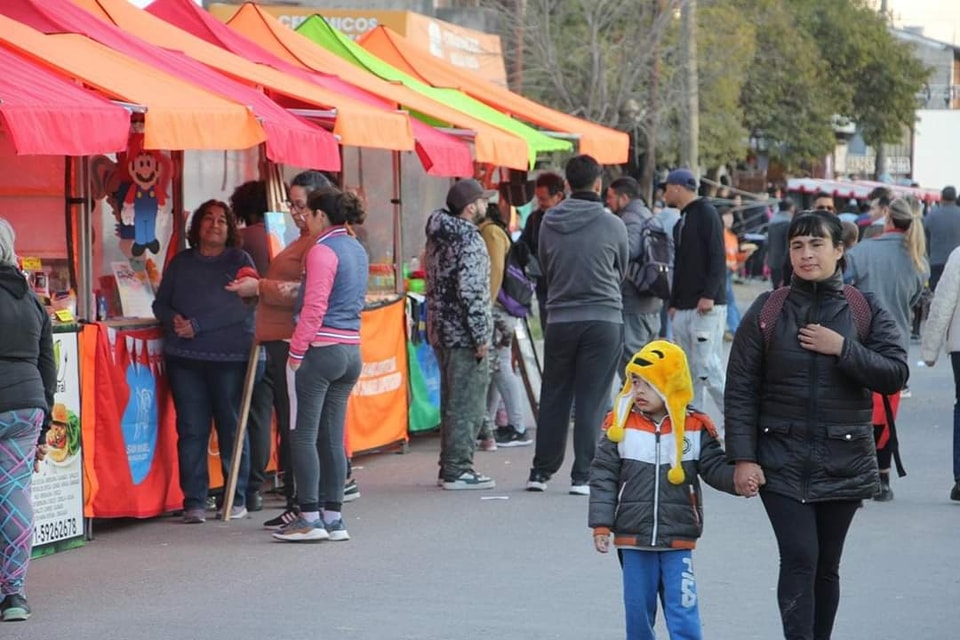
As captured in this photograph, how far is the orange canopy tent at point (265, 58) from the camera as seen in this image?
39.4 ft

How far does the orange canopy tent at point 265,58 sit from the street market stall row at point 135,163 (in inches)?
0.7

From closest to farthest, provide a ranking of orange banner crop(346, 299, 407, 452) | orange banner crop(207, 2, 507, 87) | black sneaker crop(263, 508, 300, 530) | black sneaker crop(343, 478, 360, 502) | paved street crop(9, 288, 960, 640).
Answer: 1. paved street crop(9, 288, 960, 640)
2. black sneaker crop(263, 508, 300, 530)
3. black sneaker crop(343, 478, 360, 502)
4. orange banner crop(346, 299, 407, 452)
5. orange banner crop(207, 2, 507, 87)

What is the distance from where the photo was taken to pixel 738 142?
41.9 meters

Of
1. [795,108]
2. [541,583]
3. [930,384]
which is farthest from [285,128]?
[795,108]

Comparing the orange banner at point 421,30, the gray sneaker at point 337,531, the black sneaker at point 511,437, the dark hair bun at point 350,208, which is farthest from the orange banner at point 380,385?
the orange banner at point 421,30

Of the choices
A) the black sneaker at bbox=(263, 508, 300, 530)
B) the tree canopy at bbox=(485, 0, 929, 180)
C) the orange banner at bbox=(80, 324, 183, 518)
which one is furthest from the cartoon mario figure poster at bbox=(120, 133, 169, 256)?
the tree canopy at bbox=(485, 0, 929, 180)

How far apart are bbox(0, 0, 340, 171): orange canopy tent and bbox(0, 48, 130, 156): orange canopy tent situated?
1241mm

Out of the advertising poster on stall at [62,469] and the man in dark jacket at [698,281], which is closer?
the advertising poster on stall at [62,469]

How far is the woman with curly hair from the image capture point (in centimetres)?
952

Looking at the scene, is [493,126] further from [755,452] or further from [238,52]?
[755,452]

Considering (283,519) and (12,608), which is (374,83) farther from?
(12,608)

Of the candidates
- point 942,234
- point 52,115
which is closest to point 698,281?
point 52,115

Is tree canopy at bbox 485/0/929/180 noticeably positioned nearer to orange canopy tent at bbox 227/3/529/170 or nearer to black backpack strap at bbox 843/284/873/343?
orange canopy tent at bbox 227/3/529/170

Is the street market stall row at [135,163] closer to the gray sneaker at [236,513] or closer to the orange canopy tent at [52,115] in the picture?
the orange canopy tent at [52,115]
